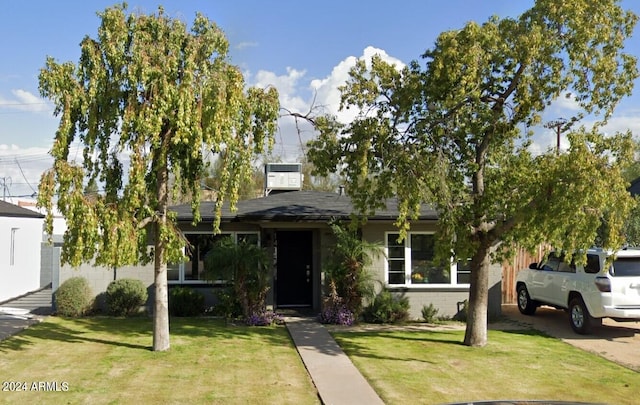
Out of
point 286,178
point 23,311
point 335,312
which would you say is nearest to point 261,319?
point 335,312

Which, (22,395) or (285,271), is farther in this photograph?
(285,271)

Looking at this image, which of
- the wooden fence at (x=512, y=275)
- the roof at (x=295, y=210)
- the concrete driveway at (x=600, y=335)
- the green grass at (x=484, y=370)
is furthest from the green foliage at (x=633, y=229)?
the green grass at (x=484, y=370)

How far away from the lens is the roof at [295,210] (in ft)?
43.7

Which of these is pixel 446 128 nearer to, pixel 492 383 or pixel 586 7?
pixel 586 7

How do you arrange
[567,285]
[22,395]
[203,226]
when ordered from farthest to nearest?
1. [203,226]
2. [567,285]
3. [22,395]

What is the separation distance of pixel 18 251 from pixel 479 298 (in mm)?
14946

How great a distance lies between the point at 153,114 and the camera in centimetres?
835

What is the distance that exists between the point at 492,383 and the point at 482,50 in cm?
553

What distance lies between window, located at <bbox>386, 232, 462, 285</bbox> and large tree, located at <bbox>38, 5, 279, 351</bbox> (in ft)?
19.8

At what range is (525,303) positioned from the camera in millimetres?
14711

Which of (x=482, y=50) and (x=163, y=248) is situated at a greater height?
(x=482, y=50)

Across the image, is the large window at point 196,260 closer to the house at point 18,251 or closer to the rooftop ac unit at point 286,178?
the rooftop ac unit at point 286,178

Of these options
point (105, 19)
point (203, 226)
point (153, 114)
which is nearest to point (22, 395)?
point (153, 114)

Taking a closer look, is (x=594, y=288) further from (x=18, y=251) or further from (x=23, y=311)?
(x=18, y=251)
